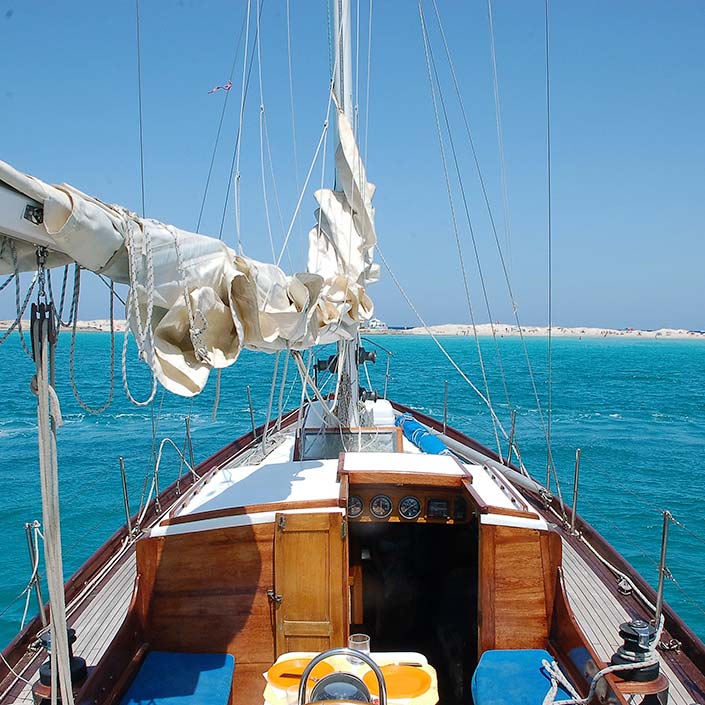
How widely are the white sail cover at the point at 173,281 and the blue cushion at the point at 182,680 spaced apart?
214 cm

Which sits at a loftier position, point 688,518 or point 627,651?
point 627,651

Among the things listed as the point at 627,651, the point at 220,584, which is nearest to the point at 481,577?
the point at 627,651

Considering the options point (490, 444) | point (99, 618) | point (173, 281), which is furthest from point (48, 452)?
point (490, 444)

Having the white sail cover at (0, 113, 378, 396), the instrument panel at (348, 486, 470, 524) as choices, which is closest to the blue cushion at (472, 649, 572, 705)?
the instrument panel at (348, 486, 470, 524)

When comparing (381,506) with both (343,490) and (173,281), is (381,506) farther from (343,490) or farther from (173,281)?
(173,281)

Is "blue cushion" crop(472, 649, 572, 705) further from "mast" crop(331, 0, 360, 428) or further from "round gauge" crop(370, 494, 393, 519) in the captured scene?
"mast" crop(331, 0, 360, 428)

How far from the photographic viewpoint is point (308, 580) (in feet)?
13.9

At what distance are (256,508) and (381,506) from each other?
112 centimetres

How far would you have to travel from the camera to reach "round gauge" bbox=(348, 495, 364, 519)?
494 centimetres

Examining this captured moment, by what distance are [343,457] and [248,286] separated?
96.8 inches

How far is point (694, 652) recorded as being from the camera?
4.28m

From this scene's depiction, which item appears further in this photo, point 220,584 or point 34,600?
point 34,600

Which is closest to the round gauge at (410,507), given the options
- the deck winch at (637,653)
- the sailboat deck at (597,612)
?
the sailboat deck at (597,612)

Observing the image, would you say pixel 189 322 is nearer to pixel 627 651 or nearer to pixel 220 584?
pixel 220 584
